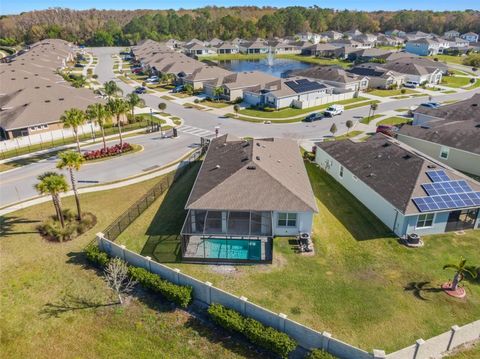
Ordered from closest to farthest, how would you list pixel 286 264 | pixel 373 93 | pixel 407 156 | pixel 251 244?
pixel 286 264 < pixel 251 244 < pixel 407 156 < pixel 373 93

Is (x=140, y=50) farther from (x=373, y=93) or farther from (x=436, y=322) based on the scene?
(x=436, y=322)

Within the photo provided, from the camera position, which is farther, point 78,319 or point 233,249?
point 233,249

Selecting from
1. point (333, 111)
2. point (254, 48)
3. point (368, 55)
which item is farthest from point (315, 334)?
point (254, 48)

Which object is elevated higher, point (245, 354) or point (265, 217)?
point (265, 217)

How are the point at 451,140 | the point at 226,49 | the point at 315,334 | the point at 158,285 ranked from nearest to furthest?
the point at 315,334
the point at 158,285
the point at 451,140
the point at 226,49

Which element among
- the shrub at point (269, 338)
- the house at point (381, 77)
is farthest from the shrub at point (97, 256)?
the house at point (381, 77)

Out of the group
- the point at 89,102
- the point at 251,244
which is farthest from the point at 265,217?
the point at 89,102

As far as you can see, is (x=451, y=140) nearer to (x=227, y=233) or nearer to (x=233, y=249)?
(x=227, y=233)
